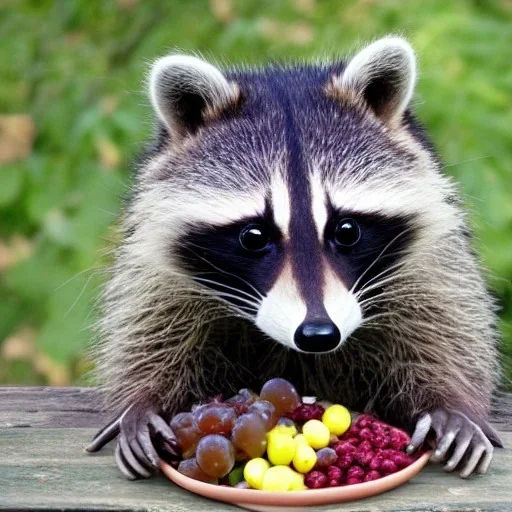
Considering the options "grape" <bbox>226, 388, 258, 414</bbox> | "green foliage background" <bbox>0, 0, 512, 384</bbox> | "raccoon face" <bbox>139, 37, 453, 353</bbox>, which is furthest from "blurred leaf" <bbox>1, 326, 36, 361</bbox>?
"grape" <bbox>226, 388, 258, 414</bbox>

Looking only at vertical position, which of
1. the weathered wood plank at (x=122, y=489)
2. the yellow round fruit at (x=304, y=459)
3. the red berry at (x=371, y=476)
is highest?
the yellow round fruit at (x=304, y=459)

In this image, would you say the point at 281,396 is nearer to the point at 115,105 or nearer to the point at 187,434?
the point at 187,434

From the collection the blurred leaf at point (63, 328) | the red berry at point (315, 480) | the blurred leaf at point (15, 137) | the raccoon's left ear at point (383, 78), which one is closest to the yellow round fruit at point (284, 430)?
the red berry at point (315, 480)

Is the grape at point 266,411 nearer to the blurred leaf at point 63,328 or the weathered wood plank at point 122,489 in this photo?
the weathered wood plank at point 122,489

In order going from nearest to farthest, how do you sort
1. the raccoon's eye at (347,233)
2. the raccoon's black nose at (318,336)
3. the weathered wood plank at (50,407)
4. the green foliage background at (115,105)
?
1. the raccoon's black nose at (318,336)
2. the raccoon's eye at (347,233)
3. the weathered wood plank at (50,407)
4. the green foliage background at (115,105)

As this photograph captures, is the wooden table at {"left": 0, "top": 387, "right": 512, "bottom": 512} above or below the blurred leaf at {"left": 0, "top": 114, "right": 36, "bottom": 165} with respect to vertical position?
below

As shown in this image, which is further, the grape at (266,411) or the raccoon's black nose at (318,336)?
→ the grape at (266,411)

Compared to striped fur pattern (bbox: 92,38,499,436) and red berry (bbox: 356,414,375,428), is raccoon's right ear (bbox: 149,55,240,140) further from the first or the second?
red berry (bbox: 356,414,375,428)
